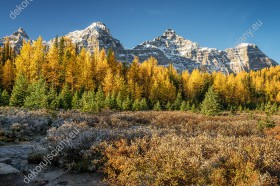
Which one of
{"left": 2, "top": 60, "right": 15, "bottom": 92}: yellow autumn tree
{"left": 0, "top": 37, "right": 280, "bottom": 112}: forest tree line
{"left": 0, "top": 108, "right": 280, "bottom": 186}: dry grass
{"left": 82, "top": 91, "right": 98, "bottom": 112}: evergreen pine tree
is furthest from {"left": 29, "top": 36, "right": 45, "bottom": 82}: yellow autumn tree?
{"left": 0, "top": 108, "right": 280, "bottom": 186}: dry grass

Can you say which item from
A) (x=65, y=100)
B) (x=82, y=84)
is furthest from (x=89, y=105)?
(x=82, y=84)

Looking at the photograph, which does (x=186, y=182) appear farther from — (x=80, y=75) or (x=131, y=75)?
(x=131, y=75)

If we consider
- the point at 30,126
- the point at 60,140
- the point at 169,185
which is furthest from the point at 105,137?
the point at 30,126

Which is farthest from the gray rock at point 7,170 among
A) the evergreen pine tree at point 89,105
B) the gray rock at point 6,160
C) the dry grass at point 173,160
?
the evergreen pine tree at point 89,105

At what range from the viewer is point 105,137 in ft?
31.9

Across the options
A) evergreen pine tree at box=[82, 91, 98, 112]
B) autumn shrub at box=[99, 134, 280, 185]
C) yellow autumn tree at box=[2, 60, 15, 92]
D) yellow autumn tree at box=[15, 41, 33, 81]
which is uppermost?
yellow autumn tree at box=[15, 41, 33, 81]

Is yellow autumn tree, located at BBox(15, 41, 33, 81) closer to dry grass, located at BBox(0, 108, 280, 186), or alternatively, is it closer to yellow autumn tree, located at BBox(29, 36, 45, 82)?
yellow autumn tree, located at BBox(29, 36, 45, 82)

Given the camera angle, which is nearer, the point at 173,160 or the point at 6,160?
the point at 173,160

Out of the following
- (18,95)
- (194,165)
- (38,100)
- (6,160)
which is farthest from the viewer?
(18,95)

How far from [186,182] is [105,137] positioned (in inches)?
162

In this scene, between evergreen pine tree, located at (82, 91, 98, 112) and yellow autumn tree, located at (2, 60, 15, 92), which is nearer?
→ evergreen pine tree, located at (82, 91, 98, 112)

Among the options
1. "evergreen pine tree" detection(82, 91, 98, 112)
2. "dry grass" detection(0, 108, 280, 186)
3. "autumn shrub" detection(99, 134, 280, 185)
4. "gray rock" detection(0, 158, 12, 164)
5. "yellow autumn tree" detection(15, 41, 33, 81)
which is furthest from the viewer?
"yellow autumn tree" detection(15, 41, 33, 81)

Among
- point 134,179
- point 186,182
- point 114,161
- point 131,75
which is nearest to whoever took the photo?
point 186,182

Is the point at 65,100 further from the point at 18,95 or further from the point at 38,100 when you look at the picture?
the point at 18,95
